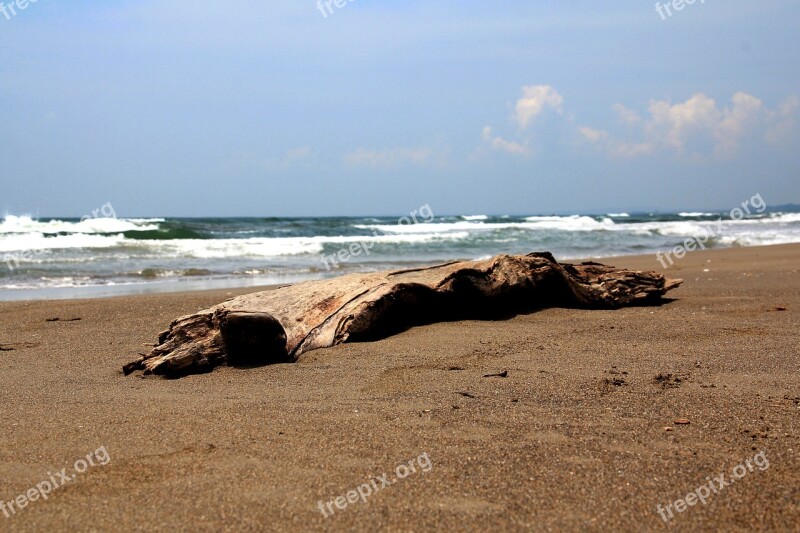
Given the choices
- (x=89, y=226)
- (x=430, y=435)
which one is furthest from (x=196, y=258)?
(x=89, y=226)

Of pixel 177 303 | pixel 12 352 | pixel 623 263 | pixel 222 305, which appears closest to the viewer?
pixel 222 305

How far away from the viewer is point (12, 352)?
17.7 feet

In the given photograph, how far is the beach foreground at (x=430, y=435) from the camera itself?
7.66 feet

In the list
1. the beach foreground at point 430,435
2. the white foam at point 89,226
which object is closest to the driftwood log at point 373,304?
the beach foreground at point 430,435


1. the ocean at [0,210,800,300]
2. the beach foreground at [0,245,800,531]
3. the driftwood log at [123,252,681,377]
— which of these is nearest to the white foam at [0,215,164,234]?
Result: the ocean at [0,210,800,300]

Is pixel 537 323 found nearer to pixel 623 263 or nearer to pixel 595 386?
pixel 595 386

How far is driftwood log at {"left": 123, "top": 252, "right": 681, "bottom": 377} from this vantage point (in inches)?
182

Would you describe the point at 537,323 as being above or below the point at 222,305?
below

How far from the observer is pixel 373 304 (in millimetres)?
5262

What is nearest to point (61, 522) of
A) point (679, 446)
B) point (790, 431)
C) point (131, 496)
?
point (131, 496)

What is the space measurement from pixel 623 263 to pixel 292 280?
6.81m

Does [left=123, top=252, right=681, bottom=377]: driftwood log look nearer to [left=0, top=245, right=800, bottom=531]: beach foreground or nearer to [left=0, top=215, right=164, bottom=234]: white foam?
[left=0, top=245, right=800, bottom=531]: beach foreground

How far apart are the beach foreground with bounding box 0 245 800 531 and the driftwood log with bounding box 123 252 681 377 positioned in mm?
209

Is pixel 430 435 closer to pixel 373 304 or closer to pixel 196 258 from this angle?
pixel 373 304
